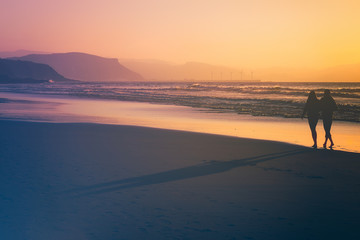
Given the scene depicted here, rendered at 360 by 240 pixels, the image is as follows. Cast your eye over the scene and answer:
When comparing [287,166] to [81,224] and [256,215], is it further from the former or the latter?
[81,224]

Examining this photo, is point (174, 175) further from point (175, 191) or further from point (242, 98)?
point (242, 98)

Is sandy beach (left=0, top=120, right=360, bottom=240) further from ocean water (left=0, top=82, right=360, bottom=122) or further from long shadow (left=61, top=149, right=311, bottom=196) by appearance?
ocean water (left=0, top=82, right=360, bottom=122)

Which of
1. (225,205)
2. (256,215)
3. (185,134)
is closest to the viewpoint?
(256,215)

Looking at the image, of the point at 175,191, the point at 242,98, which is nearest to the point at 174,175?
the point at 175,191

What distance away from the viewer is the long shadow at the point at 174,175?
6.04 meters

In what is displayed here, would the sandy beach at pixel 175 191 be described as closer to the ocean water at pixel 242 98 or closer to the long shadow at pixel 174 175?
the long shadow at pixel 174 175

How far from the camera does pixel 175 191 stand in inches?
237

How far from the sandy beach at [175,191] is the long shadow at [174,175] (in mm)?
19

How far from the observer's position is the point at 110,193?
229 inches

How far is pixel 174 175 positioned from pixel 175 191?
103 cm

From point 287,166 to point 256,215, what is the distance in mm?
3321

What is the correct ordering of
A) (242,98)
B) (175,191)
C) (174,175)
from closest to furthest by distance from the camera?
(175,191) < (174,175) < (242,98)

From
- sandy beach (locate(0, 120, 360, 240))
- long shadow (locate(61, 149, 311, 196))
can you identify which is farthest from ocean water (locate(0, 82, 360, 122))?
sandy beach (locate(0, 120, 360, 240))

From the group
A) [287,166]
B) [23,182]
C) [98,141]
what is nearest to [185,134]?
[98,141]
